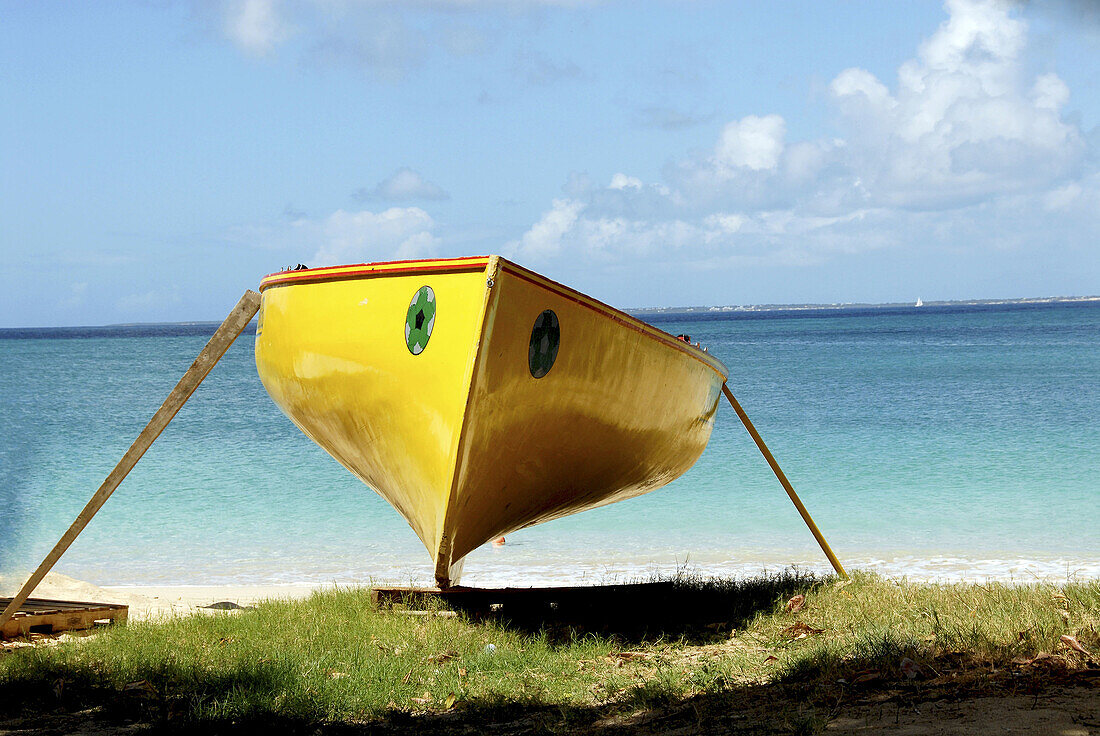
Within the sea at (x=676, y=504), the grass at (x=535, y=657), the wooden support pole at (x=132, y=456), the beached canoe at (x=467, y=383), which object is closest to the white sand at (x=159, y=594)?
the sea at (x=676, y=504)

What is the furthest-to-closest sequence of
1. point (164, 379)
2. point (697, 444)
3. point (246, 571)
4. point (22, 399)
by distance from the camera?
point (164, 379) → point (22, 399) → point (246, 571) → point (697, 444)

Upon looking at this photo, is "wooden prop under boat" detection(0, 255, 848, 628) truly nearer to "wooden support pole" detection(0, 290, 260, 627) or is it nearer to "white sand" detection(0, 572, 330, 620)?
"wooden support pole" detection(0, 290, 260, 627)

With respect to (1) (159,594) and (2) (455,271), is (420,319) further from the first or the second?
(1) (159,594)

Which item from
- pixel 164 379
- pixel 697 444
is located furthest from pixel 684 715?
pixel 164 379

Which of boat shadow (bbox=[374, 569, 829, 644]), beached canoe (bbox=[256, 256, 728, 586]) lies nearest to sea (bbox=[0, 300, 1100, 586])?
boat shadow (bbox=[374, 569, 829, 644])

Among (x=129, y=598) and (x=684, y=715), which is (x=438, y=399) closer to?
(x=684, y=715)

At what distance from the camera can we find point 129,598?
8047mm

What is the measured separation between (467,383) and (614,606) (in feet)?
7.53

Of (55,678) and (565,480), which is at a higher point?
(565,480)

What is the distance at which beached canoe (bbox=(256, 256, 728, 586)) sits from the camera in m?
4.77

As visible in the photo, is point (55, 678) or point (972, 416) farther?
point (972, 416)

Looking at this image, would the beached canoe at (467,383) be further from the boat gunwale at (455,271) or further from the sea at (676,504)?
the sea at (676,504)

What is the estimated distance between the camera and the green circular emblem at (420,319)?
4910 mm

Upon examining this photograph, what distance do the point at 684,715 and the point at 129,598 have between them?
5.89m
